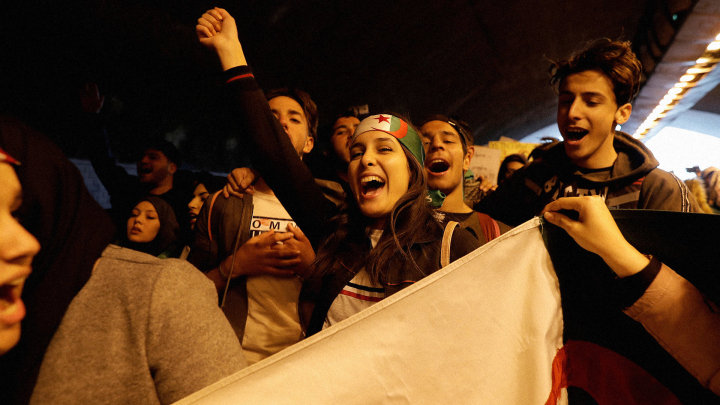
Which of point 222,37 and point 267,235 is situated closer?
point 222,37

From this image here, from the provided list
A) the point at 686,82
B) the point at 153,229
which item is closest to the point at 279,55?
the point at 153,229

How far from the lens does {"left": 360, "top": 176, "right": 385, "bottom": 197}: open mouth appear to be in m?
1.35

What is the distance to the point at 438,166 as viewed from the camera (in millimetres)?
2221

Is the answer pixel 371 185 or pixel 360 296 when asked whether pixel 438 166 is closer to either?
pixel 371 185

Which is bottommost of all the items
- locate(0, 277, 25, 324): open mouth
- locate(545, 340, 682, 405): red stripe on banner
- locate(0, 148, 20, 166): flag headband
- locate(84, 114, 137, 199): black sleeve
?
locate(545, 340, 682, 405): red stripe on banner

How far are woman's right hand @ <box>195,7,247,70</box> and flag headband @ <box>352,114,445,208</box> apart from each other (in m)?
0.55

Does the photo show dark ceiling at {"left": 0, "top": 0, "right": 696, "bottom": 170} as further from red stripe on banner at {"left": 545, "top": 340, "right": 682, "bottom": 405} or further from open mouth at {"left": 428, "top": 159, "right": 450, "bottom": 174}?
red stripe on banner at {"left": 545, "top": 340, "right": 682, "bottom": 405}

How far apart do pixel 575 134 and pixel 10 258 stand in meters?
2.06

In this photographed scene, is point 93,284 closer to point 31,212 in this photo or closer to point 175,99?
point 31,212

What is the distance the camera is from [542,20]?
5.96 metres

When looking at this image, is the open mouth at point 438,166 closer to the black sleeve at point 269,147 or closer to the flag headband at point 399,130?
the flag headband at point 399,130

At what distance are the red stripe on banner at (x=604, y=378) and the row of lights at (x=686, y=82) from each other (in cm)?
619

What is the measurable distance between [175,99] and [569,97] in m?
5.15

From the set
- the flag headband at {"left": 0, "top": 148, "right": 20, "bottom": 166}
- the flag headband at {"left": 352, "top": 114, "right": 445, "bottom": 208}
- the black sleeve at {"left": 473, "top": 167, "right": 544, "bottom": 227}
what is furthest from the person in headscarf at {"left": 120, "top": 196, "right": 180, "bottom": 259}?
the black sleeve at {"left": 473, "top": 167, "right": 544, "bottom": 227}
